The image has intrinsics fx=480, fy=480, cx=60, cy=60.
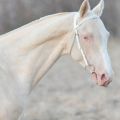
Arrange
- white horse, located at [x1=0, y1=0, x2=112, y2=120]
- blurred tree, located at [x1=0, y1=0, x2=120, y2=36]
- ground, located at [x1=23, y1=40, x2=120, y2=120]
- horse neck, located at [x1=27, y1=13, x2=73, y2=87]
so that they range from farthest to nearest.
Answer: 1. blurred tree, located at [x1=0, y1=0, x2=120, y2=36]
2. ground, located at [x1=23, y1=40, x2=120, y2=120]
3. horse neck, located at [x1=27, y1=13, x2=73, y2=87]
4. white horse, located at [x1=0, y1=0, x2=112, y2=120]

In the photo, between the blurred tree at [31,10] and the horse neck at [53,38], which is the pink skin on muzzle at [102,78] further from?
the blurred tree at [31,10]

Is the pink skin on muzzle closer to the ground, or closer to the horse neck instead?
the horse neck

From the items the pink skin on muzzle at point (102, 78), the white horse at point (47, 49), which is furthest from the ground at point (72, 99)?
the pink skin on muzzle at point (102, 78)

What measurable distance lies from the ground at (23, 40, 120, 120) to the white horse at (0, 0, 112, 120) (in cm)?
296

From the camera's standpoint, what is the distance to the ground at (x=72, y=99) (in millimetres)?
7247

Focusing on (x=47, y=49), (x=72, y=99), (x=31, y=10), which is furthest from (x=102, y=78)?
(x=31, y=10)

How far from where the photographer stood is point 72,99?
819cm

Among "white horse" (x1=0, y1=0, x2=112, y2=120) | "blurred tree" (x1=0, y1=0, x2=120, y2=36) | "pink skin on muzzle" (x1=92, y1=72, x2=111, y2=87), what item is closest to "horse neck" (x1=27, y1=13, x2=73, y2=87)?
"white horse" (x1=0, y1=0, x2=112, y2=120)

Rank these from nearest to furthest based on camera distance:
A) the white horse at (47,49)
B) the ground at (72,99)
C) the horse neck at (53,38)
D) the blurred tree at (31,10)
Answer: the white horse at (47,49) < the horse neck at (53,38) < the ground at (72,99) < the blurred tree at (31,10)

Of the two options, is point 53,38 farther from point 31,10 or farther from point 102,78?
point 31,10

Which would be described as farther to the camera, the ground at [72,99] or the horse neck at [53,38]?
the ground at [72,99]

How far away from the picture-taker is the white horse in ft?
13.0

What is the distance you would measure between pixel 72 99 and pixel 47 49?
4.15 meters

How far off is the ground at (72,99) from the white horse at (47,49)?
296cm
